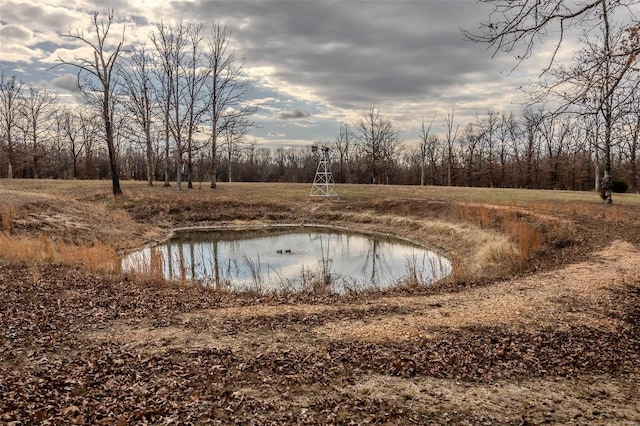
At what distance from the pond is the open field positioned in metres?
1.55

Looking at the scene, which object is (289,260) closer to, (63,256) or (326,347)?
(63,256)

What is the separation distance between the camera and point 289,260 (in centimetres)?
1461

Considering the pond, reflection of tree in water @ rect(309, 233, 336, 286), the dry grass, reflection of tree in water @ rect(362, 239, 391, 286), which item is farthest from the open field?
reflection of tree in water @ rect(309, 233, 336, 286)

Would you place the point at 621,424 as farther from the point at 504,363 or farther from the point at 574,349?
the point at 574,349

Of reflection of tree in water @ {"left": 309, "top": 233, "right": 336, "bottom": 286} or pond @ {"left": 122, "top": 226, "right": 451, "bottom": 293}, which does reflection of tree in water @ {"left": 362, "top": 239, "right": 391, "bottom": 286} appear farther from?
reflection of tree in water @ {"left": 309, "top": 233, "right": 336, "bottom": 286}

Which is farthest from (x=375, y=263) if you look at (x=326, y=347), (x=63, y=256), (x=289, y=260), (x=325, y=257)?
(x=63, y=256)

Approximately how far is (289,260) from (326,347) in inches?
350

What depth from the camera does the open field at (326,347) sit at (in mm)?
4227

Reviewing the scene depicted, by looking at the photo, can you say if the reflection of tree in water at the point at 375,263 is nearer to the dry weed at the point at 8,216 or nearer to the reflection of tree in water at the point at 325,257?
the reflection of tree in water at the point at 325,257

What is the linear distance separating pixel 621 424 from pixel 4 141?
184 feet

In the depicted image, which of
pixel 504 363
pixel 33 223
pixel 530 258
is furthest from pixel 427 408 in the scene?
pixel 33 223

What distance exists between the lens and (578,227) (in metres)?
14.1

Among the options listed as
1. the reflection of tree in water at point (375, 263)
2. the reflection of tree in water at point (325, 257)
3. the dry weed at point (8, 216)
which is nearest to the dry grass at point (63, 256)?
the dry weed at point (8, 216)

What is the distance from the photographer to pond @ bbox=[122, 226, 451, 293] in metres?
11.4
